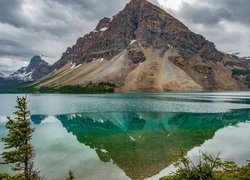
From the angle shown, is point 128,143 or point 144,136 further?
point 144,136

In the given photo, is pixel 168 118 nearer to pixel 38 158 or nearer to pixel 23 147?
pixel 38 158

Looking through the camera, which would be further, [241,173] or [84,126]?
[84,126]

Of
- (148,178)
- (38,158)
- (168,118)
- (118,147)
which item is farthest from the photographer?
(168,118)

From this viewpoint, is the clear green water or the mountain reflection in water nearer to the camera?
the clear green water

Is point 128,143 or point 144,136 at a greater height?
point 144,136

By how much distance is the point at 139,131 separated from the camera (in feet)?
221

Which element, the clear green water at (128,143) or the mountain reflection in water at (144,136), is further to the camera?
the mountain reflection in water at (144,136)

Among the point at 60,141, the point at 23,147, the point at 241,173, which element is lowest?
the point at 60,141

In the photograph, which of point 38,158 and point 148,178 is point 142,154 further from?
point 38,158

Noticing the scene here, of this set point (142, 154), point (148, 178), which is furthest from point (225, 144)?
point (148, 178)

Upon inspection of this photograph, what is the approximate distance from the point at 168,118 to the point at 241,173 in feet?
220

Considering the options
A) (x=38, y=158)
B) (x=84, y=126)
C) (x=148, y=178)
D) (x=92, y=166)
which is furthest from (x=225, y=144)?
(x=84, y=126)

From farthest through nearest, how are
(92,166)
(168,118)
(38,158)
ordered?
(168,118) < (38,158) < (92,166)

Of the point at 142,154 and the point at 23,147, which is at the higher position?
the point at 23,147
